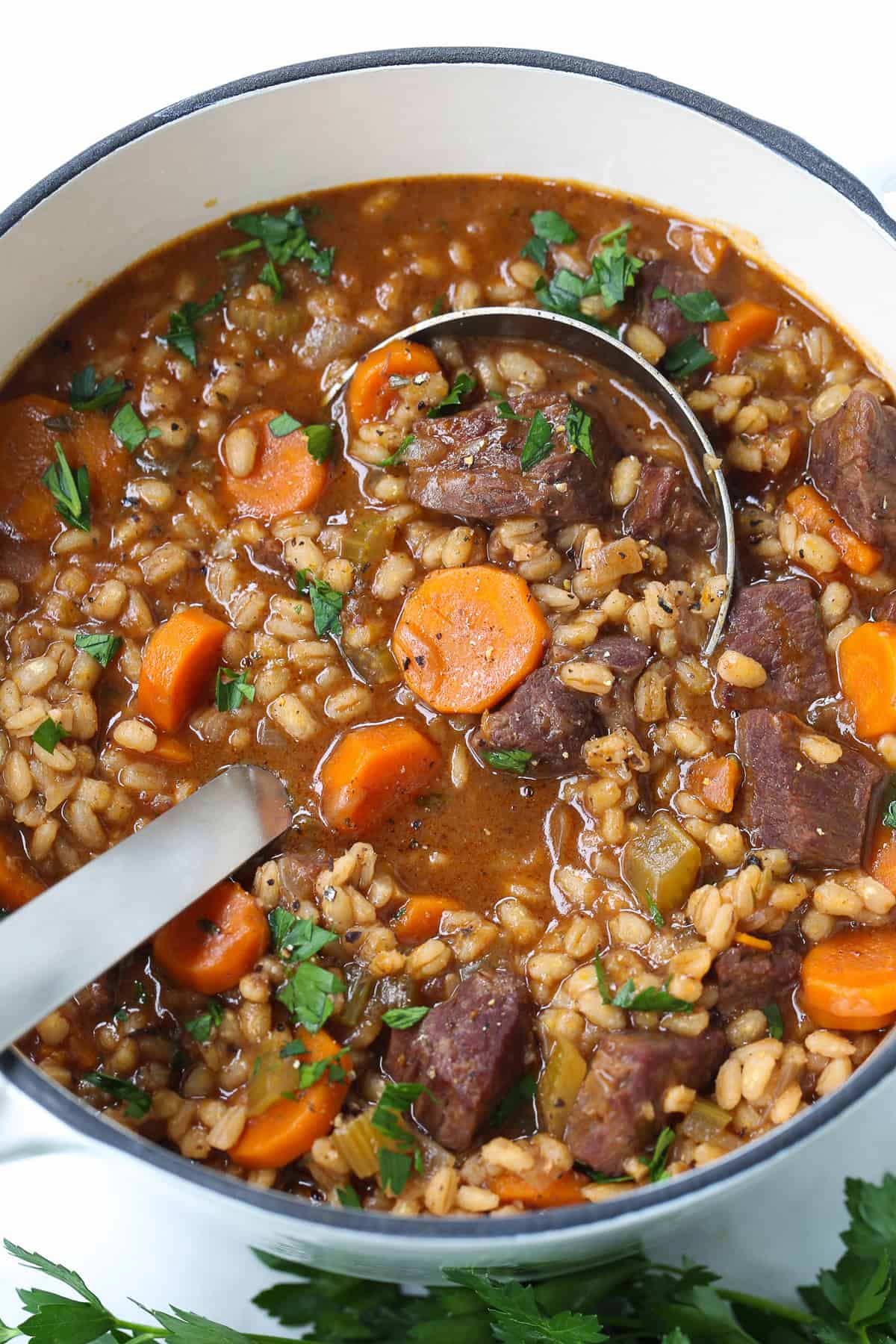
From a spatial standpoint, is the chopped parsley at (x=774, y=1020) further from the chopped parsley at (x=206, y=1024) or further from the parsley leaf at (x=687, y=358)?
the parsley leaf at (x=687, y=358)

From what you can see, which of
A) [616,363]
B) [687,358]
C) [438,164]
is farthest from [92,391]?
[687,358]

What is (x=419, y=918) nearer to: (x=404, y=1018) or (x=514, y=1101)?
(x=404, y=1018)

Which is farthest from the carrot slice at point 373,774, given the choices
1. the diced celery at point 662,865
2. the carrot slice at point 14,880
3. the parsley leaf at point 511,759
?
the carrot slice at point 14,880

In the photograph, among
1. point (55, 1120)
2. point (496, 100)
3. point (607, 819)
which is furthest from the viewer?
point (496, 100)

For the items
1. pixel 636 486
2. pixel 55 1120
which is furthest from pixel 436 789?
pixel 55 1120

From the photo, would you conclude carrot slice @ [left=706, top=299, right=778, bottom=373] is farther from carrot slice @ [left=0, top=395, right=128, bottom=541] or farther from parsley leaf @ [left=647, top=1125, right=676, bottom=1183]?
parsley leaf @ [left=647, top=1125, right=676, bottom=1183]

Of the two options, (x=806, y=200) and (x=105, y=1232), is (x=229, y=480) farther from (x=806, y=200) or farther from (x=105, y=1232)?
(x=105, y=1232)

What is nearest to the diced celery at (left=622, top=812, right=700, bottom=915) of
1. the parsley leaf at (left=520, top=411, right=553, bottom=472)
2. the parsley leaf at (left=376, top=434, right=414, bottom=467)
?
the parsley leaf at (left=520, top=411, right=553, bottom=472)
